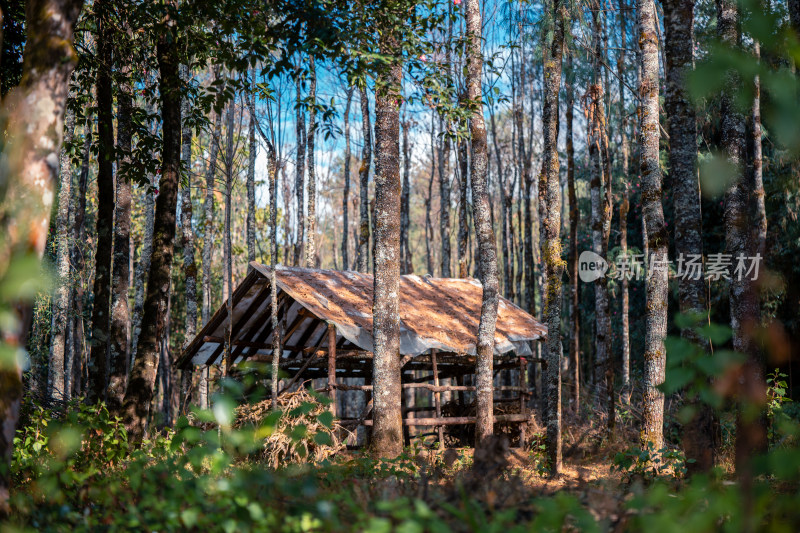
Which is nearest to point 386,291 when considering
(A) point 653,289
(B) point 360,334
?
(B) point 360,334

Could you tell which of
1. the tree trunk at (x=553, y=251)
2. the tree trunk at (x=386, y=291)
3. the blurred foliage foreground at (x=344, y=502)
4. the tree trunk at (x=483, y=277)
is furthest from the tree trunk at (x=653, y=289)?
the blurred foliage foreground at (x=344, y=502)

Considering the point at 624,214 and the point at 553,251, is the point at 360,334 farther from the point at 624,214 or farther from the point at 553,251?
the point at 624,214

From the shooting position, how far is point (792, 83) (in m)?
2.08

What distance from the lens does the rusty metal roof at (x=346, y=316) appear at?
467 inches

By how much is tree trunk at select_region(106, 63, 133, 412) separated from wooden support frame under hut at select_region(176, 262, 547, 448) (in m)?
2.41

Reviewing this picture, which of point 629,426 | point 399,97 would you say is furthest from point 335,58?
point 629,426

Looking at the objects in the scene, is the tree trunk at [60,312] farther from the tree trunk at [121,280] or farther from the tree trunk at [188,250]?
the tree trunk at [121,280]

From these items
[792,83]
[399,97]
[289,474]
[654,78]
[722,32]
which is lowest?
[289,474]

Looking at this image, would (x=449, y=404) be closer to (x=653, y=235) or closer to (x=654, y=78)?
(x=653, y=235)

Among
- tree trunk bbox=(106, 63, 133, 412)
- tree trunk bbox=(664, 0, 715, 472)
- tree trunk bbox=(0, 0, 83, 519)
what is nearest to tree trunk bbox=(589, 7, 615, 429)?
tree trunk bbox=(664, 0, 715, 472)

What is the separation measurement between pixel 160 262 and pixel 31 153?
4.87 m

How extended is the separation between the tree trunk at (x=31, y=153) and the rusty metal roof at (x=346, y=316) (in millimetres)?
7224

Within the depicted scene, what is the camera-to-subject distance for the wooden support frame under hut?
1185cm

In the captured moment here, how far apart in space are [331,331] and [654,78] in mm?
6764
